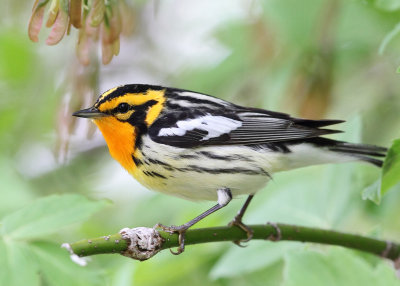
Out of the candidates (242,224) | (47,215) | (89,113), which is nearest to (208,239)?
(242,224)

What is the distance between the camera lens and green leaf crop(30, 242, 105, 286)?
173 centimetres

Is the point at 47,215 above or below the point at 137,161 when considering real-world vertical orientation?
above

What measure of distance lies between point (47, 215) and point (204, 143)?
1.24m

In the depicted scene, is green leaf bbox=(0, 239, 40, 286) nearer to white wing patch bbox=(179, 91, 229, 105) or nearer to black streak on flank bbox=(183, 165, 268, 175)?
black streak on flank bbox=(183, 165, 268, 175)

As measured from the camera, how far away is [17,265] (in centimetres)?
170

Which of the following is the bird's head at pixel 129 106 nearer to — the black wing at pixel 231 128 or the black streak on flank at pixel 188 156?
A: the black wing at pixel 231 128

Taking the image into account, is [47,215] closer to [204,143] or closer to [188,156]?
[188,156]

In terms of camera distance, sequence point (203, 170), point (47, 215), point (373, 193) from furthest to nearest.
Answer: point (203, 170) < point (373, 193) < point (47, 215)

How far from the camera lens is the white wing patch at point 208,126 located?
9.68ft

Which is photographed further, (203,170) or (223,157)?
(223,157)

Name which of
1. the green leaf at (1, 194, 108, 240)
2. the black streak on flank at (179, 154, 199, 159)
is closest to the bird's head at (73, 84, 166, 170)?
the black streak on flank at (179, 154, 199, 159)

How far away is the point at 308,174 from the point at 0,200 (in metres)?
1.72

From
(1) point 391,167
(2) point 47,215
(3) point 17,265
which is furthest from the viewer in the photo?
(1) point 391,167

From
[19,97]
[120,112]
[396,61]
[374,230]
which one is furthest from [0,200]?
[396,61]
